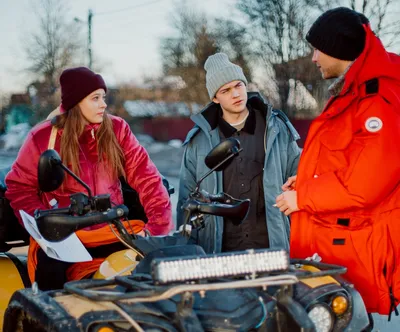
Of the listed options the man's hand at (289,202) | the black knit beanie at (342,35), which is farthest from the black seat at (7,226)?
the black knit beanie at (342,35)

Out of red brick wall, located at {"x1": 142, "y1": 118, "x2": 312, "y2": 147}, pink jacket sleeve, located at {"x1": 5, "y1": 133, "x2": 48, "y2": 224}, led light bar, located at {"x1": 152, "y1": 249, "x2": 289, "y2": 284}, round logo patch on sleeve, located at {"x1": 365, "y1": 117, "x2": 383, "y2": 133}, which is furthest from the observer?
red brick wall, located at {"x1": 142, "y1": 118, "x2": 312, "y2": 147}

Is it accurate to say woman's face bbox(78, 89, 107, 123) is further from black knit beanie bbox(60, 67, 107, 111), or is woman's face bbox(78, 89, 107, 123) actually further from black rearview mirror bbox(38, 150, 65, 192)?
black rearview mirror bbox(38, 150, 65, 192)

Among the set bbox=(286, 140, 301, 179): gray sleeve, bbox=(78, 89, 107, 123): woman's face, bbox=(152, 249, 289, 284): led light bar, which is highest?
bbox=(78, 89, 107, 123): woman's face

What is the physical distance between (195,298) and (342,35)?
1.50m

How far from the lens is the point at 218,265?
2.36 metres

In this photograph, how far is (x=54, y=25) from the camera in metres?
39.3

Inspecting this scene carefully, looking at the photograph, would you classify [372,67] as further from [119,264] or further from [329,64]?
[119,264]

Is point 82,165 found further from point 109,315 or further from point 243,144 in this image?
point 109,315

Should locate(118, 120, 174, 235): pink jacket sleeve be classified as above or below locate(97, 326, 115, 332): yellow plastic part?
above

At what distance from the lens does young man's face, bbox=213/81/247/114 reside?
4430mm

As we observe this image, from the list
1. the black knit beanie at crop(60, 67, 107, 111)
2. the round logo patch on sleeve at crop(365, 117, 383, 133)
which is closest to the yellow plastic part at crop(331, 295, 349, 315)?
the round logo patch on sleeve at crop(365, 117, 383, 133)

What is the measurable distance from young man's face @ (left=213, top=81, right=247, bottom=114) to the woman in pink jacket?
66cm

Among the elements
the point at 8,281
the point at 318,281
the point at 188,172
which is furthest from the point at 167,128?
the point at 318,281

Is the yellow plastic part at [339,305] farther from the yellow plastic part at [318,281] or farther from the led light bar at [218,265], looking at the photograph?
the led light bar at [218,265]
